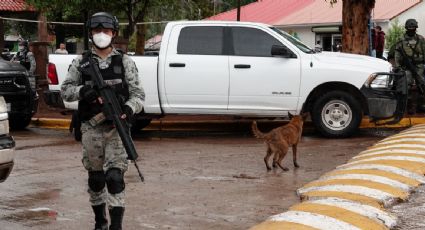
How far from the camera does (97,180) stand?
5.67 metres

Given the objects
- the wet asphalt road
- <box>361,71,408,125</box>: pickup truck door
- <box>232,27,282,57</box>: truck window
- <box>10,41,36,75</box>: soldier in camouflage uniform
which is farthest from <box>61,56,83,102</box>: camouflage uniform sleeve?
<box>10,41,36,75</box>: soldier in camouflage uniform

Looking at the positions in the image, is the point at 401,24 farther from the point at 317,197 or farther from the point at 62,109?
the point at 317,197

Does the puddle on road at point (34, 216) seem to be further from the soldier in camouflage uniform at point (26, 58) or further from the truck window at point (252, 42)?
the soldier in camouflage uniform at point (26, 58)

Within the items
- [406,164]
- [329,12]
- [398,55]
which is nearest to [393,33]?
[329,12]

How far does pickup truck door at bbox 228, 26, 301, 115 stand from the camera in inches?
448

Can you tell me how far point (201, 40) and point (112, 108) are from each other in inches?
254

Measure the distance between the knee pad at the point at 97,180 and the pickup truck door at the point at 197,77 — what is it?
5894 mm

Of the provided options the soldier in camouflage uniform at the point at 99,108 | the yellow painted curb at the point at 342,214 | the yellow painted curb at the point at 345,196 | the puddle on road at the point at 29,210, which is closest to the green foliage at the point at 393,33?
the yellow painted curb at the point at 345,196

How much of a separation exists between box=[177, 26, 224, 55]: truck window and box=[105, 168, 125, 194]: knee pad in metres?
6.31

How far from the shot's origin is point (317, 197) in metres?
6.56

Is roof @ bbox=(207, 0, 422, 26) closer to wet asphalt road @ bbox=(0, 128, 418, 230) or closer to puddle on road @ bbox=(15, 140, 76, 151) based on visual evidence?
wet asphalt road @ bbox=(0, 128, 418, 230)

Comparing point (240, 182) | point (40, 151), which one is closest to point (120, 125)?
point (240, 182)

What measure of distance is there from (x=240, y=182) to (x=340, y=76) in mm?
3959

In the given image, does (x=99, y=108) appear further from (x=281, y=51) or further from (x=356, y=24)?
(x=356, y=24)
